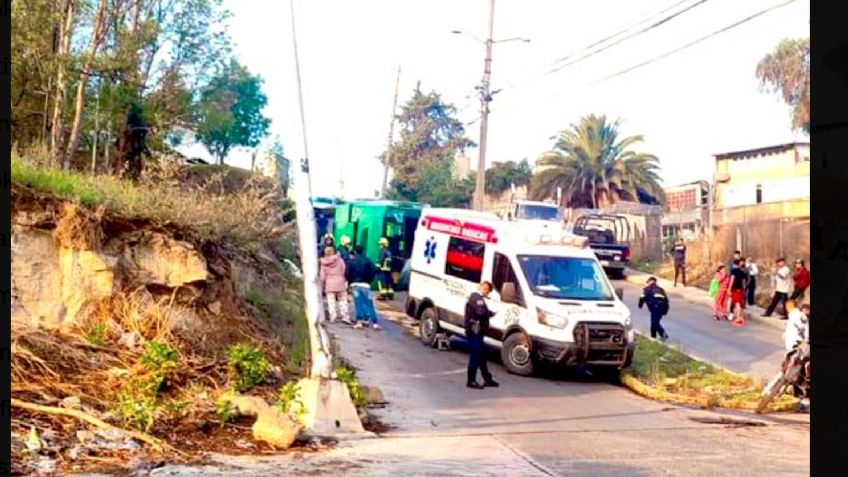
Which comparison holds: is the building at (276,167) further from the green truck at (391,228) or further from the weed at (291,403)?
the weed at (291,403)

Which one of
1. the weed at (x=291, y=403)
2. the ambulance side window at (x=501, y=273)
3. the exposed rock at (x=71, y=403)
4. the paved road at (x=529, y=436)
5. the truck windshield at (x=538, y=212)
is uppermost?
the truck windshield at (x=538, y=212)

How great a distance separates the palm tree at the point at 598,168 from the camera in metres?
47.5

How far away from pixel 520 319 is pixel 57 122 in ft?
29.5

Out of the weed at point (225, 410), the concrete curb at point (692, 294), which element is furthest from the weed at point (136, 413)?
the concrete curb at point (692, 294)

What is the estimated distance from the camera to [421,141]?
58.2 meters

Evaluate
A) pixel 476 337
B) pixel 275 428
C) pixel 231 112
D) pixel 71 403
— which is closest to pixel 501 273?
pixel 476 337

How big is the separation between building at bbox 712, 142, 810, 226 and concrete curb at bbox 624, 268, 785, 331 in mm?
3452

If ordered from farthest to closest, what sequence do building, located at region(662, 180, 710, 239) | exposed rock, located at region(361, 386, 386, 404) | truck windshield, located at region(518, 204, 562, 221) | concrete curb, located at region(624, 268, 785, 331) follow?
1. building, located at region(662, 180, 710, 239)
2. truck windshield, located at region(518, 204, 562, 221)
3. concrete curb, located at region(624, 268, 785, 331)
4. exposed rock, located at region(361, 386, 386, 404)

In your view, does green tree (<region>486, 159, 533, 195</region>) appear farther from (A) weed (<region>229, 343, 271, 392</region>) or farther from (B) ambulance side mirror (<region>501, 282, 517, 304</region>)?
(A) weed (<region>229, 343, 271, 392</region>)

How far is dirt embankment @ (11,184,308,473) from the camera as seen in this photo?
862 centimetres

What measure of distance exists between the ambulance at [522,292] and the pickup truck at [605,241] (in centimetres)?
1352

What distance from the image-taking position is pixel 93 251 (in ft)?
37.0

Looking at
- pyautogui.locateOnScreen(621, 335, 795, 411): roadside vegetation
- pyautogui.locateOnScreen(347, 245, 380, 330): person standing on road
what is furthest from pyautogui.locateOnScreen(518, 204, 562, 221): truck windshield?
pyautogui.locateOnScreen(621, 335, 795, 411): roadside vegetation

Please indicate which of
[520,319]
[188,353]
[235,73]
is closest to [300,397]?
[188,353]
